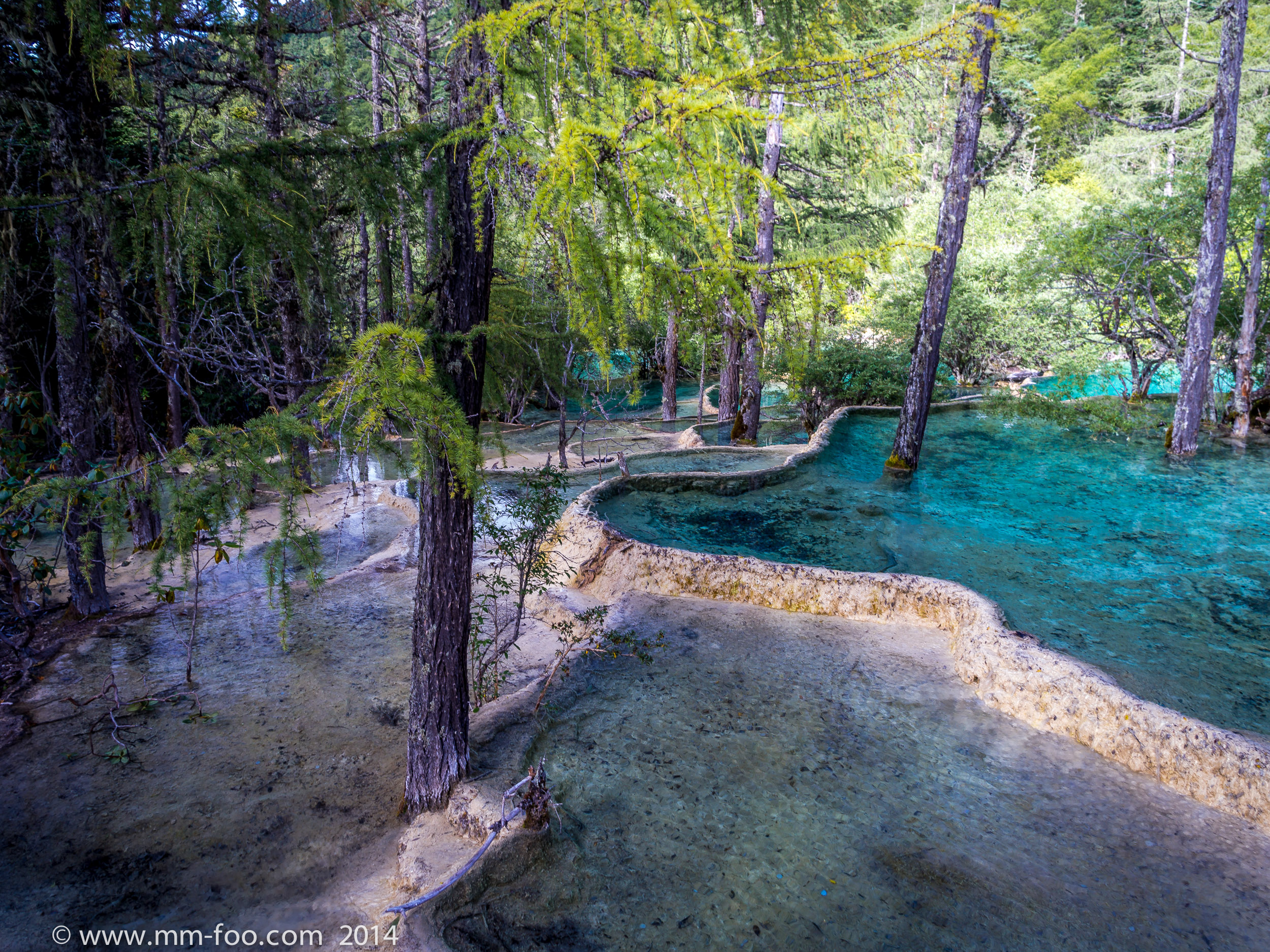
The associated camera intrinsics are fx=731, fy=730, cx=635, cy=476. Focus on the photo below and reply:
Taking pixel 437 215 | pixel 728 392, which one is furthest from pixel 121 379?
pixel 728 392

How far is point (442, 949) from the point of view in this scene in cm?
375

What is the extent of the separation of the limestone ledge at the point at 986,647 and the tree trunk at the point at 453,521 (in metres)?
3.64

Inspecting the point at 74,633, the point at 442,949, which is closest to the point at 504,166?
the point at 442,949

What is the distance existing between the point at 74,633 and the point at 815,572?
7.72 meters

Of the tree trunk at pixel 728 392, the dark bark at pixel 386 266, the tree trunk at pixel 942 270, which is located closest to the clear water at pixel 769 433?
the tree trunk at pixel 728 392

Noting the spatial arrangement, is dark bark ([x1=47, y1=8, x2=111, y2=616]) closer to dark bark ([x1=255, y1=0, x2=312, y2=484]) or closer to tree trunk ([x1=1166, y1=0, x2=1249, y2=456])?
dark bark ([x1=255, y1=0, x2=312, y2=484])

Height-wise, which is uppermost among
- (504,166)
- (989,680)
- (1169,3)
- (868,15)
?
(1169,3)

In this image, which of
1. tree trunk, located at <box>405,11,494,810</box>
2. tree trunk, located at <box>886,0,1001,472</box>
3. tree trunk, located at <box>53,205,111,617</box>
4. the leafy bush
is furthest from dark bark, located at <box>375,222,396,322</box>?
the leafy bush

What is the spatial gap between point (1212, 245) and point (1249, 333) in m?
2.24

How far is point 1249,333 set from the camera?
49.1 feet

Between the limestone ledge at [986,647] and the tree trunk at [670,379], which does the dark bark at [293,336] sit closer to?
the limestone ledge at [986,647]

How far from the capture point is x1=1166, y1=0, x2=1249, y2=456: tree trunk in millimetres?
13680

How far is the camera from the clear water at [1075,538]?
7.05 m

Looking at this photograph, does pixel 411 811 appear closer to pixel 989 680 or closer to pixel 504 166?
pixel 504 166
